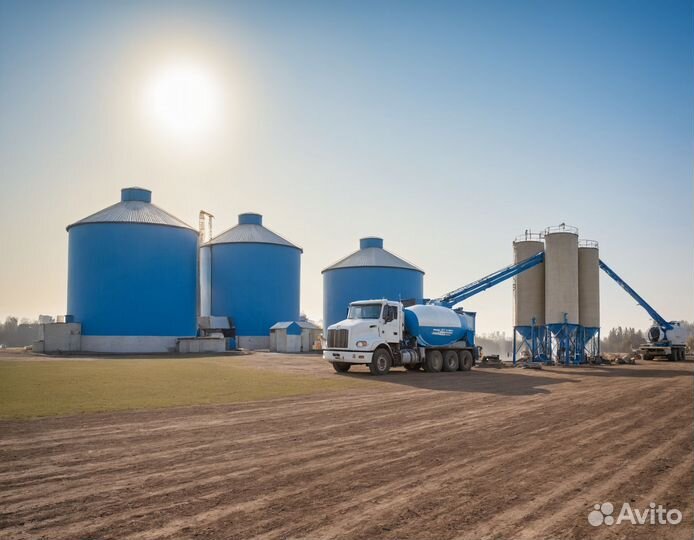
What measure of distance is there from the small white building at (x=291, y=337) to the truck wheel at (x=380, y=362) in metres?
28.7

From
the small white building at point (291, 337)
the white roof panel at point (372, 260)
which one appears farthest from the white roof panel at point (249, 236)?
the small white building at point (291, 337)

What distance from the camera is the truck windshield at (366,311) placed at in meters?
28.0

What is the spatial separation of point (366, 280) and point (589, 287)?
86.7 ft

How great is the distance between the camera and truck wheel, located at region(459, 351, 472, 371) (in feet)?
107

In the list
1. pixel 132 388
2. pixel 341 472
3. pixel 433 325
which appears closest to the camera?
pixel 341 472

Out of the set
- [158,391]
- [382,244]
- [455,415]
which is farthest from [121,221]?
[455,415]

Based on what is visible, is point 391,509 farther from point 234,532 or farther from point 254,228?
point 254,228

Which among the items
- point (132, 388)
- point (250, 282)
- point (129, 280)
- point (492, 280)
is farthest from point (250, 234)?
point (132, 388)

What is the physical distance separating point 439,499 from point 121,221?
5086 cm

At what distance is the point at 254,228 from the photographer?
2653 inches

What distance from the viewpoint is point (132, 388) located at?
62.0ft

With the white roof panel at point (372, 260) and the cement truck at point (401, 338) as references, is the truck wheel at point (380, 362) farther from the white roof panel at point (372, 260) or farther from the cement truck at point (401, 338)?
the white roof panel at point (372, 260)

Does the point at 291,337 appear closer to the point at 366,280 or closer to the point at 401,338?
the point at 366,280

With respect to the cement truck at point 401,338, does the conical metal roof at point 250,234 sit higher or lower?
higher
